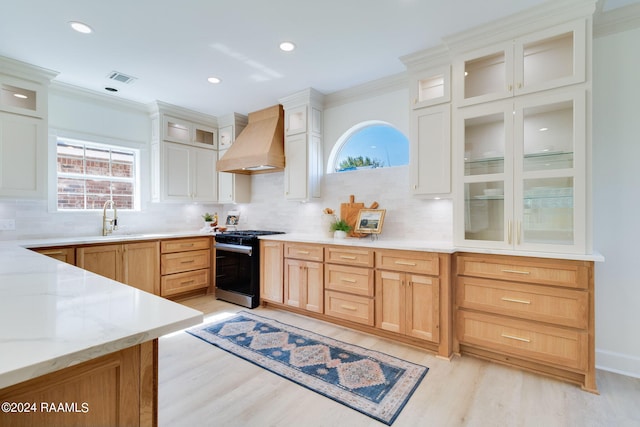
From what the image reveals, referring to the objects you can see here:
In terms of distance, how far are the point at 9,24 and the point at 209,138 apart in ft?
8.56

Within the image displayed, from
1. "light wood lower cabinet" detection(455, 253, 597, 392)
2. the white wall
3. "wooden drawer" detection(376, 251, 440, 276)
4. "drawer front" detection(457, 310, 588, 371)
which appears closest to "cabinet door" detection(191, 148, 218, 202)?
"wooden drawer" detection(376, 251, 440, 276)

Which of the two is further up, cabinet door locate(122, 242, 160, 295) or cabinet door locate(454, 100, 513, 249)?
cabinet door locate(454, 100, 513, 249)

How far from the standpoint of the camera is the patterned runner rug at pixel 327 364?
204cm

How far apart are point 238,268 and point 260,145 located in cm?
169

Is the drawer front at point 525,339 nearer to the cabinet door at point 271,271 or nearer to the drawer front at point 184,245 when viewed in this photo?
the cabinet door at point 271,271

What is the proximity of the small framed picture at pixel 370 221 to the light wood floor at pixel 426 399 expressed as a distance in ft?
4.36

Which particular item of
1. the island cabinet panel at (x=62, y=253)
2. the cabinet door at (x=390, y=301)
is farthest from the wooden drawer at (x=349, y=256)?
the island cabinet panel at (x=62, y=253)

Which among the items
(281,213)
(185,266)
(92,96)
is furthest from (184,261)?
(92,96)

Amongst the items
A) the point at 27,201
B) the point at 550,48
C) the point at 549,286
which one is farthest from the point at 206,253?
the point at 550,48

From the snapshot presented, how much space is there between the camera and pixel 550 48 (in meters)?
2.37

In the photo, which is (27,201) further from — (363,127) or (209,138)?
(363,127)

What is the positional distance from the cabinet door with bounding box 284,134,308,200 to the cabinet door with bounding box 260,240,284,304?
28.6 inches

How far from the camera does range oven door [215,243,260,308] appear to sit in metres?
3.92

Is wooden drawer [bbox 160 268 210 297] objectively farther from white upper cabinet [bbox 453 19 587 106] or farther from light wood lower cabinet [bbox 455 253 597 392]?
white upper cabinet [bbox 453 19 587 106]
